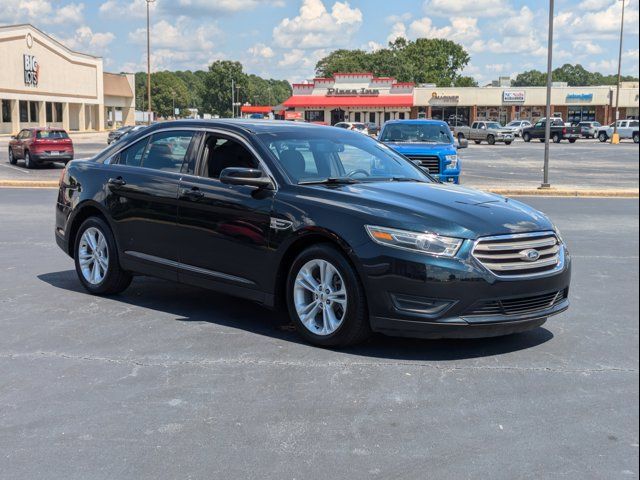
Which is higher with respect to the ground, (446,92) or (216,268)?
(446,92)

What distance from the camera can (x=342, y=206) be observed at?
18.8 feet

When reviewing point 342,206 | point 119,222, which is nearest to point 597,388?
point 342,206

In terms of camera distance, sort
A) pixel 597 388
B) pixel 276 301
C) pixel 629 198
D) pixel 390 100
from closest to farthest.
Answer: pixel 597 388 < pixel 276 301 < pixel 629 198 < pixel 390 100

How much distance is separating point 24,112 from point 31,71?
374cm

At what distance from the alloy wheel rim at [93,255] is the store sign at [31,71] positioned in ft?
219

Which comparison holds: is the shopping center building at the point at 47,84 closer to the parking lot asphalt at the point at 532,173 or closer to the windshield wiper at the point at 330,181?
the parking lot asphalt at the point at 532,173

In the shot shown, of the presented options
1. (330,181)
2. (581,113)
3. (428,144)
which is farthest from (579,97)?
(330,181)

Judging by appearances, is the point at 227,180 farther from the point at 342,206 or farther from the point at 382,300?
the point at 382,300

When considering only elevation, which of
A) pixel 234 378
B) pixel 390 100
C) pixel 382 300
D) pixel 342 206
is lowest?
pixel 234 378

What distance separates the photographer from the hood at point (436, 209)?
5.38 meters

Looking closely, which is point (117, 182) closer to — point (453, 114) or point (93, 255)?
point (93, 255)

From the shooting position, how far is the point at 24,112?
230 feet

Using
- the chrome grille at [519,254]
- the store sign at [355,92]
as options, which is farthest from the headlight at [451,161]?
the store sign at [355,92]

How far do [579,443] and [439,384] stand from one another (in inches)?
44.3
